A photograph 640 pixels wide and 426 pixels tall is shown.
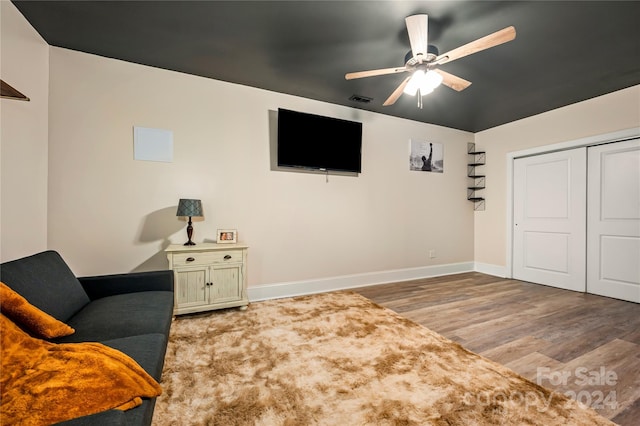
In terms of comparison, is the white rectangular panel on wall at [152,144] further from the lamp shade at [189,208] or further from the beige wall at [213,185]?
the lamp shade at [189,208]

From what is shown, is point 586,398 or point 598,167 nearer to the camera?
point 586,398

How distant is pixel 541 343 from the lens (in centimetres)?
223

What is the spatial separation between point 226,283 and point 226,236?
545 mm

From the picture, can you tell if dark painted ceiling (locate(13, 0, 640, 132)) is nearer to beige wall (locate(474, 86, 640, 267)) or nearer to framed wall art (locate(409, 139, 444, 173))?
beige wall (locate(474, 86, 640, 267))

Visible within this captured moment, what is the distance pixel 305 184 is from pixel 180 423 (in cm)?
273

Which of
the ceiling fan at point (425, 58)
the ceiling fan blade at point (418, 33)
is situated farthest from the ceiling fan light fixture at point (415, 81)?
the ceiling fan blade at point (418, 33)

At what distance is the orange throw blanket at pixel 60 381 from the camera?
80 centimetres

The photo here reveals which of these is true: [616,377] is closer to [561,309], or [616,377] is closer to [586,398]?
[586,398]

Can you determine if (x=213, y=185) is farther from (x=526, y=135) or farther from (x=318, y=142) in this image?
(x=526, y=135)

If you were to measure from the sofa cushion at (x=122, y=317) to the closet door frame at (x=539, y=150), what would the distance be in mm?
4938

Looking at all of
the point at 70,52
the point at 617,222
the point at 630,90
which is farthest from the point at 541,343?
the point at 70,52

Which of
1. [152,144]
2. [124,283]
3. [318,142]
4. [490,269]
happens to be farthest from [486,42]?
[490,269]

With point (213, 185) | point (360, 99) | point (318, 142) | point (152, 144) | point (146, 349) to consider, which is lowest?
point (146, 349)

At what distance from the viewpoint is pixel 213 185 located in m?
3.12
